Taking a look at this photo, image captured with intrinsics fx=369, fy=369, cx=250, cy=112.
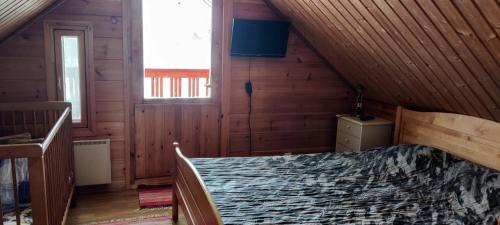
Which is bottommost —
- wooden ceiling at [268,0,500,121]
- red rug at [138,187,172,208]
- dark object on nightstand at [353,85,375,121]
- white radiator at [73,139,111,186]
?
red rug at [138,187,172,208]

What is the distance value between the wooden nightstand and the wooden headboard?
4.2 inches

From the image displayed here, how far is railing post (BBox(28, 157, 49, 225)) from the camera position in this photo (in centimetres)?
176

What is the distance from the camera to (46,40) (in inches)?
122

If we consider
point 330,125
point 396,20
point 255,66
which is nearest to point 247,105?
point 255,66

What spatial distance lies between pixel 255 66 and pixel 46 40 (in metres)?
1.89

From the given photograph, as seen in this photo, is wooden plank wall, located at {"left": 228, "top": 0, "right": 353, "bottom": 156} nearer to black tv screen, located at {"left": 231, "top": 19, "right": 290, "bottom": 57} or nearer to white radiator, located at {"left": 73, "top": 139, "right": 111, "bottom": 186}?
black tv screen, located at {"left": 231, "top": 19, "right": 290, "bottom": 57}

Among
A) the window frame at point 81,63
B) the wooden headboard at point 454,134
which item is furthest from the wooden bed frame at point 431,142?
the window frame at point 81,63

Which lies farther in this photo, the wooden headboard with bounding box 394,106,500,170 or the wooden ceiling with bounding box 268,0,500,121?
the wooden headboard with bounding box 394,106,500,170

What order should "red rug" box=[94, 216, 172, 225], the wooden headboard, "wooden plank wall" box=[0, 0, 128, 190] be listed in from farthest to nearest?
"wooden plank wall" box=[0, 0, 128, 190]
"red rug" box=[94, 216, 172, 225]
the wooden headboard

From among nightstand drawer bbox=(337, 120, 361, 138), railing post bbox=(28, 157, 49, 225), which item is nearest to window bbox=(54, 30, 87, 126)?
railing post bbox=(28, 157, 49, 225)

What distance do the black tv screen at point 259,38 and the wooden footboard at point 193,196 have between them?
1.32 m

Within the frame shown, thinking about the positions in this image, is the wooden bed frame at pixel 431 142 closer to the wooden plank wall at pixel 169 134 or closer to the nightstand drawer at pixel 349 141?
the nightstand drawer at pixel 349 141

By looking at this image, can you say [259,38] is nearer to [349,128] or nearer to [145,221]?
[349,128]

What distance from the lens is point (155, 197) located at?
340cm
